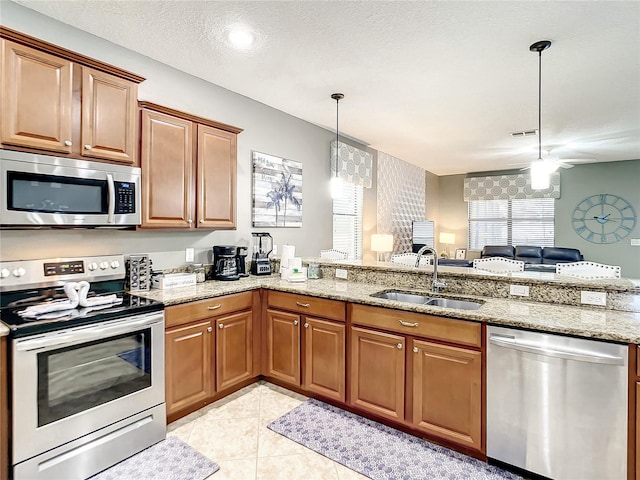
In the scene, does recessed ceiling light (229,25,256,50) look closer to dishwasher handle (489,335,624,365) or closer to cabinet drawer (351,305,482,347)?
cabinet drawer (351,305,482,347)

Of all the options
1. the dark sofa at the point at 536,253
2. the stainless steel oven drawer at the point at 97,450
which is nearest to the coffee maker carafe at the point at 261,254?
the stainless steel oven drawer at the point at 97,450

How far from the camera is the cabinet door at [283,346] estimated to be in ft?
9.13

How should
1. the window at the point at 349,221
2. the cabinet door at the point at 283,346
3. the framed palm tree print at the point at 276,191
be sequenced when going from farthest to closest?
1. the window at the point at 349,221
2. the framed palm tree print at the point at 276,191
3. the cabinet door at the point at 283,346

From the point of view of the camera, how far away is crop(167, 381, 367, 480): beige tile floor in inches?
76.5

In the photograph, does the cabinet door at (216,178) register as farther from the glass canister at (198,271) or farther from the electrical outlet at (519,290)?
the electrical outlet at (519,290)

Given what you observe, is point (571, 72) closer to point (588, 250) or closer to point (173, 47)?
point (173, 47)

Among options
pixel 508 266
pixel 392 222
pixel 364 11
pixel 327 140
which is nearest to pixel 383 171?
pixel 392 222

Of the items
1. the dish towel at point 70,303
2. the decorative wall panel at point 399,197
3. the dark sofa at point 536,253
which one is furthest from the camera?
the dark sofa at point 536,253

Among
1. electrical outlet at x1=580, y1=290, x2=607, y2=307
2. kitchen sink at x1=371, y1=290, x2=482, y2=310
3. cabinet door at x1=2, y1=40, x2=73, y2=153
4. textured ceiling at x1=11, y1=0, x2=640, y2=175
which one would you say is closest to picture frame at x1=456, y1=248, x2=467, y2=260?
textured ceiling at x1=11, y1=0, x2=640, y2=175

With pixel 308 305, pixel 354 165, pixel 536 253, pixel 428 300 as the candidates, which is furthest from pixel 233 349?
pixel 536 253

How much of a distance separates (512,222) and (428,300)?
665 cm

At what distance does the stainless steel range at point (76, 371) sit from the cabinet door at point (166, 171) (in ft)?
1.84

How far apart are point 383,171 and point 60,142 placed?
4.88 metres

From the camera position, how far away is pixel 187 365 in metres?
2.43
